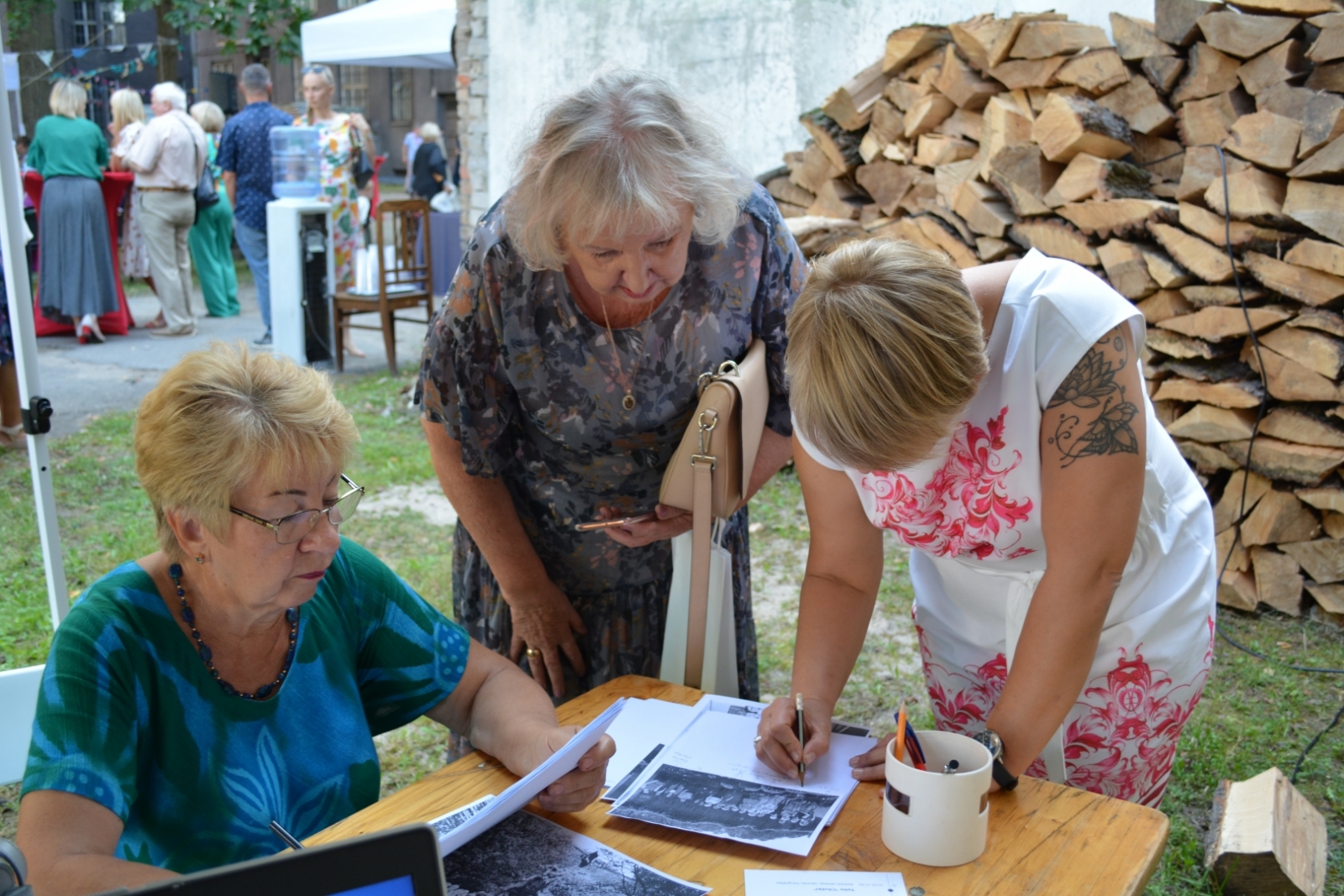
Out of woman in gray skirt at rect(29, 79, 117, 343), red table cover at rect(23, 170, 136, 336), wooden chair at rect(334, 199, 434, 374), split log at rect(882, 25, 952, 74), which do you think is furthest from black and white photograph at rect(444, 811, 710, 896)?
red table cover at rect(23, 170, 136, 336)

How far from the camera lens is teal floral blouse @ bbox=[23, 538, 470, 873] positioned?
129 cm

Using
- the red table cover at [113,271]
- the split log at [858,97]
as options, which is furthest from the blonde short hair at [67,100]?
the split log at [858,97]

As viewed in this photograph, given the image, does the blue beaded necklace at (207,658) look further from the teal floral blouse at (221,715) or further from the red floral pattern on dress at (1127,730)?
the red floral pattern on dress at (1127,730)

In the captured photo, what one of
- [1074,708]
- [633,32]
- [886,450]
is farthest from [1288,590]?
[633,32]

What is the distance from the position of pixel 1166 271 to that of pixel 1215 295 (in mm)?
172

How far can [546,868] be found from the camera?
1264 millimetres

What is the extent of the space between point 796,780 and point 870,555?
39 centimetres

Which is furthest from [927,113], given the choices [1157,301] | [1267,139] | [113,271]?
[113,271]

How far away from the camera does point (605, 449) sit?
6.07 ft

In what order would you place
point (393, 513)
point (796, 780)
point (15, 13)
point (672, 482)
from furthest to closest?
point (393, 513), point (15, 13), point (672, 482), point (796, 780)

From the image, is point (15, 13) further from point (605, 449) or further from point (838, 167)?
point (605, 449)

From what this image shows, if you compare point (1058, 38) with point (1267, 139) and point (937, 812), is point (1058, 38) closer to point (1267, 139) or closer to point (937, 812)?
point (1267, 139)

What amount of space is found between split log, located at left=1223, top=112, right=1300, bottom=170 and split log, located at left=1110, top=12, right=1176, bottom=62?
1.37ft

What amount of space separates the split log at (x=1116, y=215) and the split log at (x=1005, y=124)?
0.34 metres
